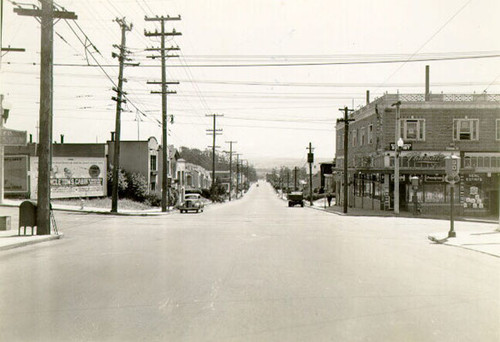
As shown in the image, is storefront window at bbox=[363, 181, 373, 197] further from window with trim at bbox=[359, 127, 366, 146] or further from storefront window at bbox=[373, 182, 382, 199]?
window with trim at bbox=[359, 127, 366, 146]

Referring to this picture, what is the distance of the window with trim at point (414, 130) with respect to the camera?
4294 cm

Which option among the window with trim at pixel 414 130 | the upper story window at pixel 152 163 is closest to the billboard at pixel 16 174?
the upper story window at pixel 152 163

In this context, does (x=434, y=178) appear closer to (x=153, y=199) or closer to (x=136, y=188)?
(x=153, y=199)

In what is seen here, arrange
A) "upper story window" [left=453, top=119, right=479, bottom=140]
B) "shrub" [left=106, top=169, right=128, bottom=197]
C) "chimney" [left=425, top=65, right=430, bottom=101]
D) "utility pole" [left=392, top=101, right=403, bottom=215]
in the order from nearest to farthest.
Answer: "utility pole" [left=392, top=101, right=403, bottom=215]
"upper story window" [left=453, top=119, right=479, bottom=140]
"chimney" [left=425, top=65, right=430, bottom=101]
"shrub" [left=106, top=169, right=128, bottom=197]

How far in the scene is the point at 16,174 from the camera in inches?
1732

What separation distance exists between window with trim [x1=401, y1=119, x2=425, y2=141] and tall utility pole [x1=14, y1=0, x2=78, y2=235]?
30.7 meters

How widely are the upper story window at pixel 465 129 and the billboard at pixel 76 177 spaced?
30013 millimetres

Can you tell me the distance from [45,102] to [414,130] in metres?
31.7

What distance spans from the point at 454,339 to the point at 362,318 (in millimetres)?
1289

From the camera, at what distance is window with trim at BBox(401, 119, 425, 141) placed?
42.9 metres

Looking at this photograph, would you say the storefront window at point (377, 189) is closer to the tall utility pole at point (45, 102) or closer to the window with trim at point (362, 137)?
the window with trim at point (362, 137)

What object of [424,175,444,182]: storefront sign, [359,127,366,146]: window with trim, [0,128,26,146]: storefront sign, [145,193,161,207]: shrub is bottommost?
[145,193,161,207]: shrub

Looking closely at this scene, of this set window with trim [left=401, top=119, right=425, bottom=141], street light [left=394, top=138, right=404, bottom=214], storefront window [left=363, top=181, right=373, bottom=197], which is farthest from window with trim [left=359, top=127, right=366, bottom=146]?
street light [left=394, top=138, right=404, bottom=214]

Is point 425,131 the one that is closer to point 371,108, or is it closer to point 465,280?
point 371,108
